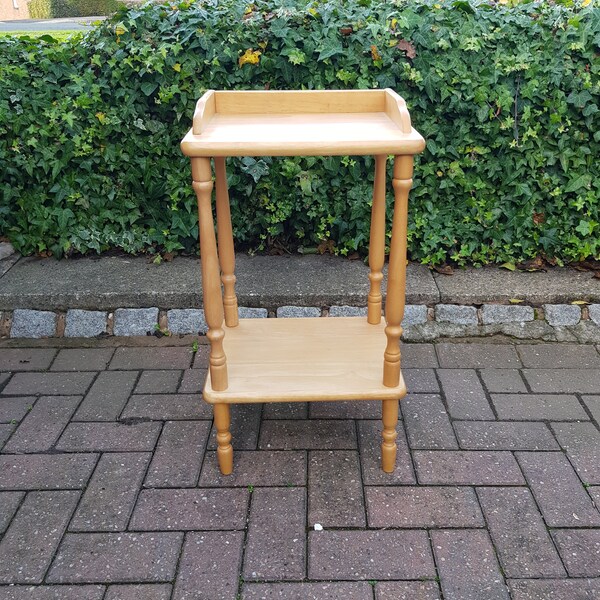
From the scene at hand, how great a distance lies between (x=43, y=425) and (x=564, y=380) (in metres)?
2.30

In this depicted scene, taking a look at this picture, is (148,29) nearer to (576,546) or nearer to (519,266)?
(519,266)

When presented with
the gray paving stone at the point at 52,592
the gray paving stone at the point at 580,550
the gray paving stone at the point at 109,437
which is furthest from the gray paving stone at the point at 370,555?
the gray paving stone at the point at 109,437

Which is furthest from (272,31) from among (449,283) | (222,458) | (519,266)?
(222,458)

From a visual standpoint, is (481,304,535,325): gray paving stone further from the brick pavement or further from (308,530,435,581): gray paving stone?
(308,530,435,581): gray paving stone

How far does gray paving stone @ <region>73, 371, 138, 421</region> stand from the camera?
266 centimetres

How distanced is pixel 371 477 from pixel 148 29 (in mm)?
2535

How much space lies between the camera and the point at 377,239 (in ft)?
8.54

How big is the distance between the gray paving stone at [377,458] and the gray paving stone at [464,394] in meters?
0.29

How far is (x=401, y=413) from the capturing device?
2670 mm

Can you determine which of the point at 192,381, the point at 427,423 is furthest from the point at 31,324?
the point at 427,423

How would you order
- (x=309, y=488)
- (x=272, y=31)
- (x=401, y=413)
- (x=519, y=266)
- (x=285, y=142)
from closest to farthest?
(x=285, y=142)
(x=309, y=488)
(x=401, y=413)
(x=272, y=31)
(x=519, y=266)

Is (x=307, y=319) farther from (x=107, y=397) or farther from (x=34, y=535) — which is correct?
(x=34, y=535)

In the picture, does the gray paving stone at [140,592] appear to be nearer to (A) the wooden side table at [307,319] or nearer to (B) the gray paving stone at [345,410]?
(A) the wooden side table at [307,319]

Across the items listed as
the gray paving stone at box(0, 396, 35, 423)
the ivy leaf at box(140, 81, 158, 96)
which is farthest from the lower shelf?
the ivy leaf at box(140, 81, 158, 96)
